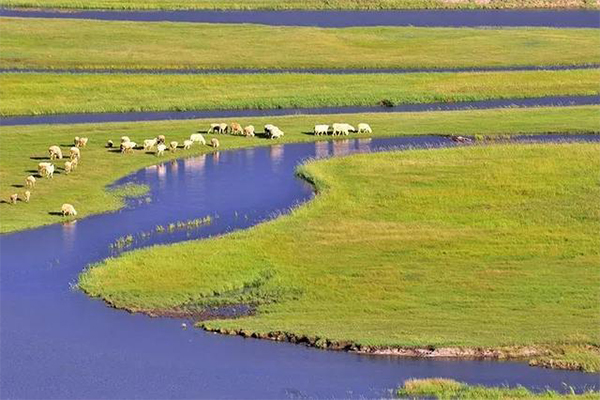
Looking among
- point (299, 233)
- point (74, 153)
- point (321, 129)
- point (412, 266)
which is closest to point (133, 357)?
point (412, 266)

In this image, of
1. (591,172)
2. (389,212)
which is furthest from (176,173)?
(591,172)

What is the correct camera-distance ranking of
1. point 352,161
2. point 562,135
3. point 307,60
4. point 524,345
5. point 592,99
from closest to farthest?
point 524,345 → point 352,161 → point 562,135 → point 592,99 → point 307,60

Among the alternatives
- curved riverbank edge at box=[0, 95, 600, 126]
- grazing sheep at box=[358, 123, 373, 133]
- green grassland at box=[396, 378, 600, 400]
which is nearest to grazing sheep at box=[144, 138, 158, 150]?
curved riverbank edge at box=[0, 95, 600, 126]

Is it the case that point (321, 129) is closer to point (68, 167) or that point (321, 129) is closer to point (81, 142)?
point (81, 142)

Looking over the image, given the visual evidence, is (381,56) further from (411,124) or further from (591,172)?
(591,172)

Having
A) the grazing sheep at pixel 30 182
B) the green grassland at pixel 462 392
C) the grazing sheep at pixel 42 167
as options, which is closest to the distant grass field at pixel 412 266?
the green grassland at pixel 462 392

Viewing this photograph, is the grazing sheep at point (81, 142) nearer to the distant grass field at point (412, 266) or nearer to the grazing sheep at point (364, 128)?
the distant grass field at point (412, 266)

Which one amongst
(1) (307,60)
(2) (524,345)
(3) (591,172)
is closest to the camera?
(2) (524,345)
